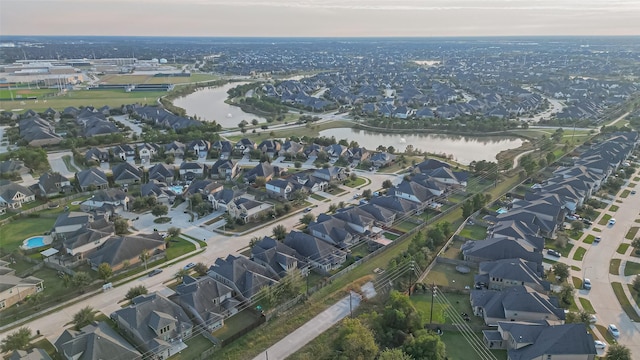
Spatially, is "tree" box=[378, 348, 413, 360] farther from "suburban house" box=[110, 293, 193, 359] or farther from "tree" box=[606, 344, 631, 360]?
"suburban house" box=[110, 293, 193, 359]

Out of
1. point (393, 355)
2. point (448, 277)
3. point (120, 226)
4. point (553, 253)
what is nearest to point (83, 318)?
point (120, 226)

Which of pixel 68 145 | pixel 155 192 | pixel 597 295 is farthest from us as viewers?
pixel 68 145

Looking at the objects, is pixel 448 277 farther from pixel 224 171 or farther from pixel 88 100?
pixel 88 100

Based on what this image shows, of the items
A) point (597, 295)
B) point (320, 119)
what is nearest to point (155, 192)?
point (597, 295)

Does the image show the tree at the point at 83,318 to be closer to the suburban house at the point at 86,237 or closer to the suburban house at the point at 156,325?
the suburban house at the point at 156,325

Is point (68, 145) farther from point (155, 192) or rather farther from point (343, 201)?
point (343, 201)

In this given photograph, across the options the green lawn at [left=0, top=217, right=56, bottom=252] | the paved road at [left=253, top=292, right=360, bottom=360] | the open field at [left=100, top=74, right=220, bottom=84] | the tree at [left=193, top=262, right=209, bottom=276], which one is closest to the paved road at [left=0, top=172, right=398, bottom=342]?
the tree at [left=193, top=262, right=209, bottom=276]
